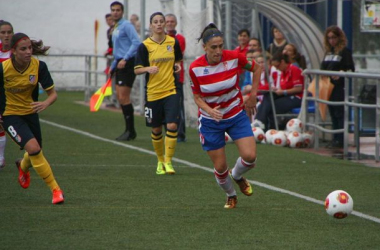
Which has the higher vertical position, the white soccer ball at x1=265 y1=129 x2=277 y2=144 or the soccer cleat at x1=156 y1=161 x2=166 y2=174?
the white soccer ball at x1=265 y1=129 x2=277 y2=144

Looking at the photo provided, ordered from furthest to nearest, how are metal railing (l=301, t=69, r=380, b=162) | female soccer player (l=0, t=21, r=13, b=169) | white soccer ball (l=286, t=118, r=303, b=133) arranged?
1. white soccer ball (l=286, t=118, r=303, b=133)
2. metal railing (l=301, t=69, r=380, b=162)
3. female soccer player (l=0, t=21, r=13, b=169)

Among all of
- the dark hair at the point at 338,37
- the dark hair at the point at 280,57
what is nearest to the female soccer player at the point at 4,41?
the dark hair at the point at 338,37

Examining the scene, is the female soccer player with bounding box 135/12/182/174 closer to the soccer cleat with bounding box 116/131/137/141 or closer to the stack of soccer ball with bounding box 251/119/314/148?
the stack of soccer ball with bounding box 251/119/314/148

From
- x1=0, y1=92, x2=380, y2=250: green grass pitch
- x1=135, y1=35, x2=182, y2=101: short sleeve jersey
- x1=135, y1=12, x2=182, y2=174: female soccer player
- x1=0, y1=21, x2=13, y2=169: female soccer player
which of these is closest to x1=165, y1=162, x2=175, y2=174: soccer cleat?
x1=135, y1=12, x2=182, y2=174: female soccer player

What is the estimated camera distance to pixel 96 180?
435 inches

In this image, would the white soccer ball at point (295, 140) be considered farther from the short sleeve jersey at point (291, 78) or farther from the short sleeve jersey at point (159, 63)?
the short sleeve jersey at point (159, 63)

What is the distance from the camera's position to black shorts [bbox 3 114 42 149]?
9.17 metres

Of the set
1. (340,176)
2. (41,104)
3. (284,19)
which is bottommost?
(340,176)

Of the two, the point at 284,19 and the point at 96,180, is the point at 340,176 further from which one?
the point at 284,19

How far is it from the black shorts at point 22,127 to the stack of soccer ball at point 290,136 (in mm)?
6738

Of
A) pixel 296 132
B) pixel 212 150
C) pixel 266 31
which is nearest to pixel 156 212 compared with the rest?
pixel 212 150

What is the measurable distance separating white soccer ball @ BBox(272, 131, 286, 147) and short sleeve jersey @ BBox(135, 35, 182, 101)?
3.90m

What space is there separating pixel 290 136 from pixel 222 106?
260 inches

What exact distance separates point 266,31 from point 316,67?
254 inches
